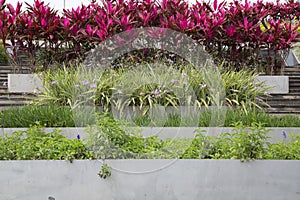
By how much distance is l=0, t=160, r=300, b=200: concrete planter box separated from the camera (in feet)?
10.4

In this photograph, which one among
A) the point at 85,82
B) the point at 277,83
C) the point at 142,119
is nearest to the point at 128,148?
the point at 142,119

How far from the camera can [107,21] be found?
5539 millimetres

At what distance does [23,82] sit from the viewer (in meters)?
5.40

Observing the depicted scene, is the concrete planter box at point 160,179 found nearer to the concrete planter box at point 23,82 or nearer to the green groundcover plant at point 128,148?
the green groundcover plant at point 128,148

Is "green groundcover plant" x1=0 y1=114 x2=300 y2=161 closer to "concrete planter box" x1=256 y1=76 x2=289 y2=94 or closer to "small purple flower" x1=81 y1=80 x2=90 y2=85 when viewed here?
"small purple flower" x1=81 y1=80 x2=90 y2=85

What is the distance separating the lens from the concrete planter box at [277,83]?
18.1 ft

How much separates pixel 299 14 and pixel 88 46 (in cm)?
361

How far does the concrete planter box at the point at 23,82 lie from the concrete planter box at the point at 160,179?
227 centimetres

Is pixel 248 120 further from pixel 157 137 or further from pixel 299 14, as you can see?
pixel 299 14

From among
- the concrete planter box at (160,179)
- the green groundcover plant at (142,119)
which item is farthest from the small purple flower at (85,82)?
the concrete planter box at (160,179)

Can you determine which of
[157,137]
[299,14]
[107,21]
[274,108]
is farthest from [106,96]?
[299,14]

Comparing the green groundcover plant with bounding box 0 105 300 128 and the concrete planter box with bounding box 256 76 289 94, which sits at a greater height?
the concrete planter box with bounding box 256 76 289 94

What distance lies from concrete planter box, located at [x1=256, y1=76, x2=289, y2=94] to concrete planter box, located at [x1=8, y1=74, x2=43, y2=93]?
263 cm

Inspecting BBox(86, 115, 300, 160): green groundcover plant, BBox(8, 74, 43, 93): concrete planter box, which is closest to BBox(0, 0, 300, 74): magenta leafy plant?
BBox(8, 74, 43, 93): concrete planter box
